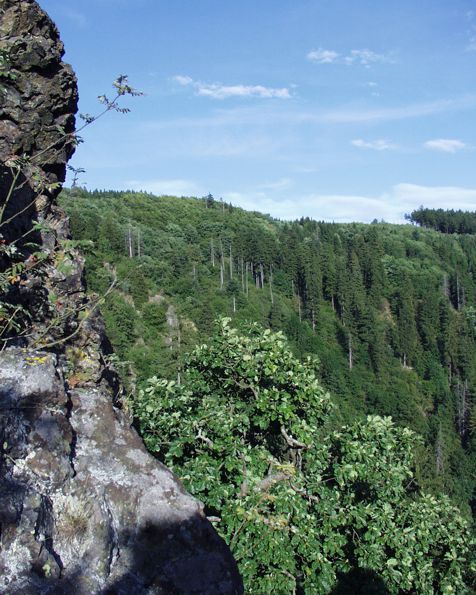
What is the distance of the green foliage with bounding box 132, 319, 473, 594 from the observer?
20.7 feet

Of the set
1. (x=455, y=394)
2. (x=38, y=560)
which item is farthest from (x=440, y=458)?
(x=38, y=560)

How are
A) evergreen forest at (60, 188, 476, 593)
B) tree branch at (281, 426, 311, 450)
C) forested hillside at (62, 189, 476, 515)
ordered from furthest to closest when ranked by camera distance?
forested hillside at (62, 189, 476, 515) < tree branch at (281, 426, 311, 450) < evergreen forest at (60, 188, 476, 593)

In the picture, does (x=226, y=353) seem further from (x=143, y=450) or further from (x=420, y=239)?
(x=420, y=239)

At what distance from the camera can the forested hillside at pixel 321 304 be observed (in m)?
75.6

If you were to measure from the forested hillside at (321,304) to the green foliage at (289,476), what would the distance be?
42730 millimetres

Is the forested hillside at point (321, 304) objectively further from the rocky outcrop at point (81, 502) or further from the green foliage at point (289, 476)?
the rocky outcrop at point (81, 502)

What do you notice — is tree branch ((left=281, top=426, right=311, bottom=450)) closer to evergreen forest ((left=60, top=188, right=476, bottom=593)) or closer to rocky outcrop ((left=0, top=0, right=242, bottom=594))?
evergreen forest ((left=60, top=188, right=476, bottom=593))

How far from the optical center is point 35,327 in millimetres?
5223

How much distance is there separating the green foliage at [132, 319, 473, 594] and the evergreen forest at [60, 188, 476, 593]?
33 millimetres

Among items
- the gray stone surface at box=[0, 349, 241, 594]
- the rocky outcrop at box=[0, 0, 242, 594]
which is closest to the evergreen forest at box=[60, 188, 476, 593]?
the rocky outcrop at box=[0, 0, 242, 594]

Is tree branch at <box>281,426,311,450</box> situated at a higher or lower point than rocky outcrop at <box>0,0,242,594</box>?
lower

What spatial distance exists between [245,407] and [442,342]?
111 m

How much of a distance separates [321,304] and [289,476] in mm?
111621

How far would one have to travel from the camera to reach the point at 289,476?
282 inches
